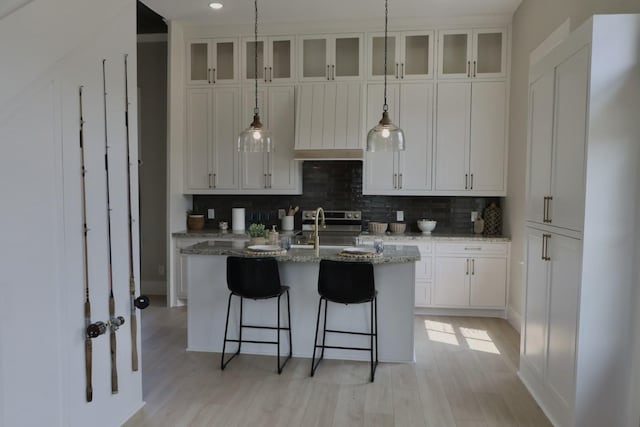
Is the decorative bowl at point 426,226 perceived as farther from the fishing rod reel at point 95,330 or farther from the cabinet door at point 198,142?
the fishing rod reel at point 95,330

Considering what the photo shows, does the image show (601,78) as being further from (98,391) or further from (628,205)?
(98,391)

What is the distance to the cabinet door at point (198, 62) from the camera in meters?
5.13

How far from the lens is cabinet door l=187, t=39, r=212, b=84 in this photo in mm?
5133

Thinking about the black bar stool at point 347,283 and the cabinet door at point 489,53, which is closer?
the black bar stool at point 347,283

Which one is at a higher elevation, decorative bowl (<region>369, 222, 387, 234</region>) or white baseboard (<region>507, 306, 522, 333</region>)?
decorative bowl (<region>369, 222, 387, 234</region>)

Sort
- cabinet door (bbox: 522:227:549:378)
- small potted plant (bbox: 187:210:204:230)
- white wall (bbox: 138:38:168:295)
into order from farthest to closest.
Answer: white wall (bbox: 138:38:168:295) < small potted plant (bbox: 187:210:204:230) < cabinet door (bbox: 522:227:549:378)

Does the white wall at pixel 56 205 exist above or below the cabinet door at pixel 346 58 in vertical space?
below

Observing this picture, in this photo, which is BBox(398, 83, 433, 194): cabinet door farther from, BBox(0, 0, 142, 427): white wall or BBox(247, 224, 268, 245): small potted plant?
BBox(0, 0, 142, 427): white wall

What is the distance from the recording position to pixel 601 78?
214 cm

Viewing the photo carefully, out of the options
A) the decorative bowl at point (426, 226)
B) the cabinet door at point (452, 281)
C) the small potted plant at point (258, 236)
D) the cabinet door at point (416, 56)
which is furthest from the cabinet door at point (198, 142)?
the cabinet door at point (452, 281)

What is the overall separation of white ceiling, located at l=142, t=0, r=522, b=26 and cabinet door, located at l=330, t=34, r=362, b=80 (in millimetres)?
223

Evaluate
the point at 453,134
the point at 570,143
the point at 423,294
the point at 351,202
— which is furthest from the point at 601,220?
the point at 351,202

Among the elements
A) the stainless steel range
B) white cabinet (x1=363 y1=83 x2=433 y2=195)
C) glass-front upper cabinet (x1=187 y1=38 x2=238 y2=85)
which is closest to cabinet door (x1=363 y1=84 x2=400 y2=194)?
white cabinet (x1=363 y1=83 x2=433 y2=195)

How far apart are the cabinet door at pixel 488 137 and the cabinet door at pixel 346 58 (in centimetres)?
133
